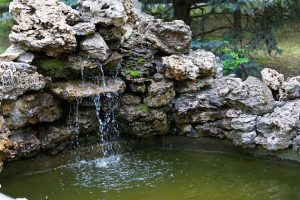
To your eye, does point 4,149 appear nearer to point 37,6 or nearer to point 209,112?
point 37,6

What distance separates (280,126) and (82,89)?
140 inches

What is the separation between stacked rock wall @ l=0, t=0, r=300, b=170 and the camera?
7.55m

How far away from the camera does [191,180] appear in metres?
7.41

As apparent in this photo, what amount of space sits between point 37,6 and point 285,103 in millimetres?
4733

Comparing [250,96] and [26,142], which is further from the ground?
[250,96]

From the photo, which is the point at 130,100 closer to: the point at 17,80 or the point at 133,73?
the point at 133,73

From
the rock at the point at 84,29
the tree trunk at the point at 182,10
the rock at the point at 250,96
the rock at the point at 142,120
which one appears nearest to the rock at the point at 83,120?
the rock at the point at 142,120

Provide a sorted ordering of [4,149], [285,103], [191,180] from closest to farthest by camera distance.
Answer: [4,149] < [191,180] < [285,103]

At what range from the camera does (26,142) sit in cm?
766

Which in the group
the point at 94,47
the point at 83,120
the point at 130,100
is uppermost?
the point at 94,47

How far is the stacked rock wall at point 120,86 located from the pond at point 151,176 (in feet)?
1.22

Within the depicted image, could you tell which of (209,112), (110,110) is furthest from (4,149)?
(209,112)

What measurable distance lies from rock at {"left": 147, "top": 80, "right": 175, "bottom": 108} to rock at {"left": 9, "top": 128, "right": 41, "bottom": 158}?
220cm

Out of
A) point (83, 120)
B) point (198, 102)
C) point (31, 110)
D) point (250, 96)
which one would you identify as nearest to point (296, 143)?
point (250, 96)
